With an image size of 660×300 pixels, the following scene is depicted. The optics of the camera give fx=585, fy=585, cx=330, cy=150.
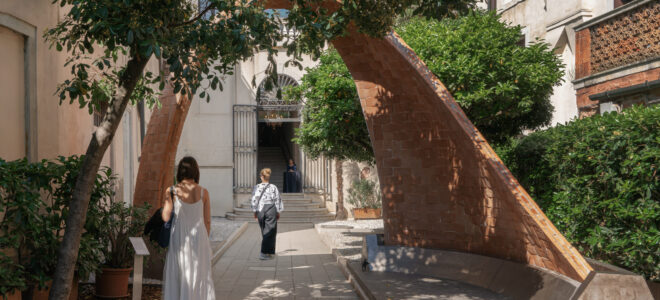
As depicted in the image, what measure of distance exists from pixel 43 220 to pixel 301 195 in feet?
64.2

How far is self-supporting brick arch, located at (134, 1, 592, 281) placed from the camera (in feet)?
24.7

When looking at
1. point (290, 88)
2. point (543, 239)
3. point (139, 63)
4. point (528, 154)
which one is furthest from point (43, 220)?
point (290, 88)

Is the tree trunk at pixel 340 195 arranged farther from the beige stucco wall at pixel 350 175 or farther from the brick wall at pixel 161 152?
the brick wall at pixel 161 152

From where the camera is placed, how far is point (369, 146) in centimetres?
1230

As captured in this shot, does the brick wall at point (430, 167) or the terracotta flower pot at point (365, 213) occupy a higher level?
the brick wall at point (430, 167)

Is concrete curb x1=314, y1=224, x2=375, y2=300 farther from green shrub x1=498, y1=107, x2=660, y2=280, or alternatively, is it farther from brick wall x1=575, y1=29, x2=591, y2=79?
brick wall x1=575, y1=29, x2=591, y2=79

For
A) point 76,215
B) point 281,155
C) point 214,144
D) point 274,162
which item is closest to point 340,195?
point 214,144

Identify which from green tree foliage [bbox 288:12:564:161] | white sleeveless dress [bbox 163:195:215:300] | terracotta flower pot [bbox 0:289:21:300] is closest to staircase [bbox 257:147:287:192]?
green tree foliage [bbox 288:12:564:161]

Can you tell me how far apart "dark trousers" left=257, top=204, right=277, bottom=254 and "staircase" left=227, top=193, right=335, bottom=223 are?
1031 cm

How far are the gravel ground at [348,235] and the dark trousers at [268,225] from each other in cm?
138

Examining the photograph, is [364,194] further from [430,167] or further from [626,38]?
[430,167]

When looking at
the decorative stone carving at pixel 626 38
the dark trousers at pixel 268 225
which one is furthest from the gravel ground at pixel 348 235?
→ the decorative stone carving at pixel 626 38

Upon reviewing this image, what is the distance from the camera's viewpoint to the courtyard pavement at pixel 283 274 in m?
8.09

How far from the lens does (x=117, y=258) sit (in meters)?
6.96
